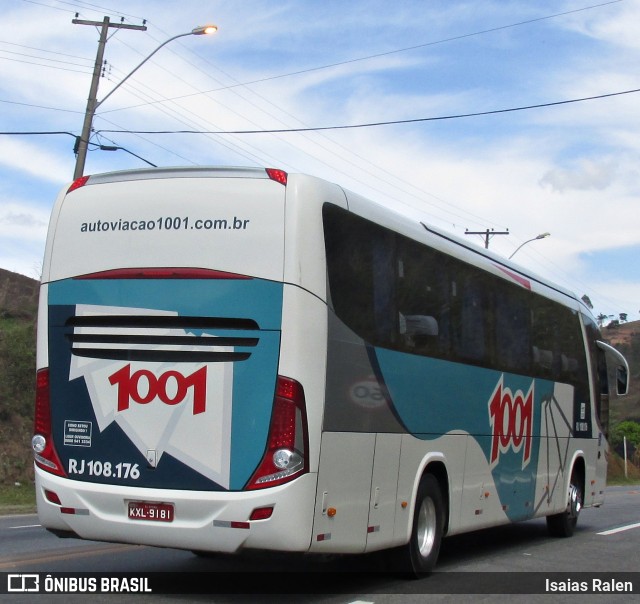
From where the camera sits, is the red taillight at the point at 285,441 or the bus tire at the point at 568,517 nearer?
the red taillight at the point at 285,441

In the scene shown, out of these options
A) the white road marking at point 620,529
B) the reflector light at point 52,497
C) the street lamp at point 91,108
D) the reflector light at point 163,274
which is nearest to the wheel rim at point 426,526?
the reflector light at point 163,274

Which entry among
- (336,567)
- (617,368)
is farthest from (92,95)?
(336,567)

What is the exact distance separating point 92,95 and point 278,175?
1601 centimetres

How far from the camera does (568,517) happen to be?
15148 mm

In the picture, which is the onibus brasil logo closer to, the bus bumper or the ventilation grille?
the bus bumper

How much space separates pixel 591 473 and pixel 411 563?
7.36m

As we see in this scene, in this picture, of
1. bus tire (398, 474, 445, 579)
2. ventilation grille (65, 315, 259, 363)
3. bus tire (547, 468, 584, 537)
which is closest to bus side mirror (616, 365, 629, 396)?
bus tire (547, 468, 584, 537)

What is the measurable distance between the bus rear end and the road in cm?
62

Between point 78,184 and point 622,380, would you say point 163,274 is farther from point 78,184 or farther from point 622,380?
point 622,380

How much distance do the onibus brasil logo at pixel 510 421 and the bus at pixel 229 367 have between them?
7.62 feet

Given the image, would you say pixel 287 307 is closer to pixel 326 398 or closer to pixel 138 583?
pixel 326 398

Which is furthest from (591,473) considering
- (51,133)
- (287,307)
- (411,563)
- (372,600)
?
(51,133)

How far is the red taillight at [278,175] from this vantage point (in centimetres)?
830

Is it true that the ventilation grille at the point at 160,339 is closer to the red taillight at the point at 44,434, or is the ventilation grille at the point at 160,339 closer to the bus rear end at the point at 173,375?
the bus rear end at the point at 173,375
